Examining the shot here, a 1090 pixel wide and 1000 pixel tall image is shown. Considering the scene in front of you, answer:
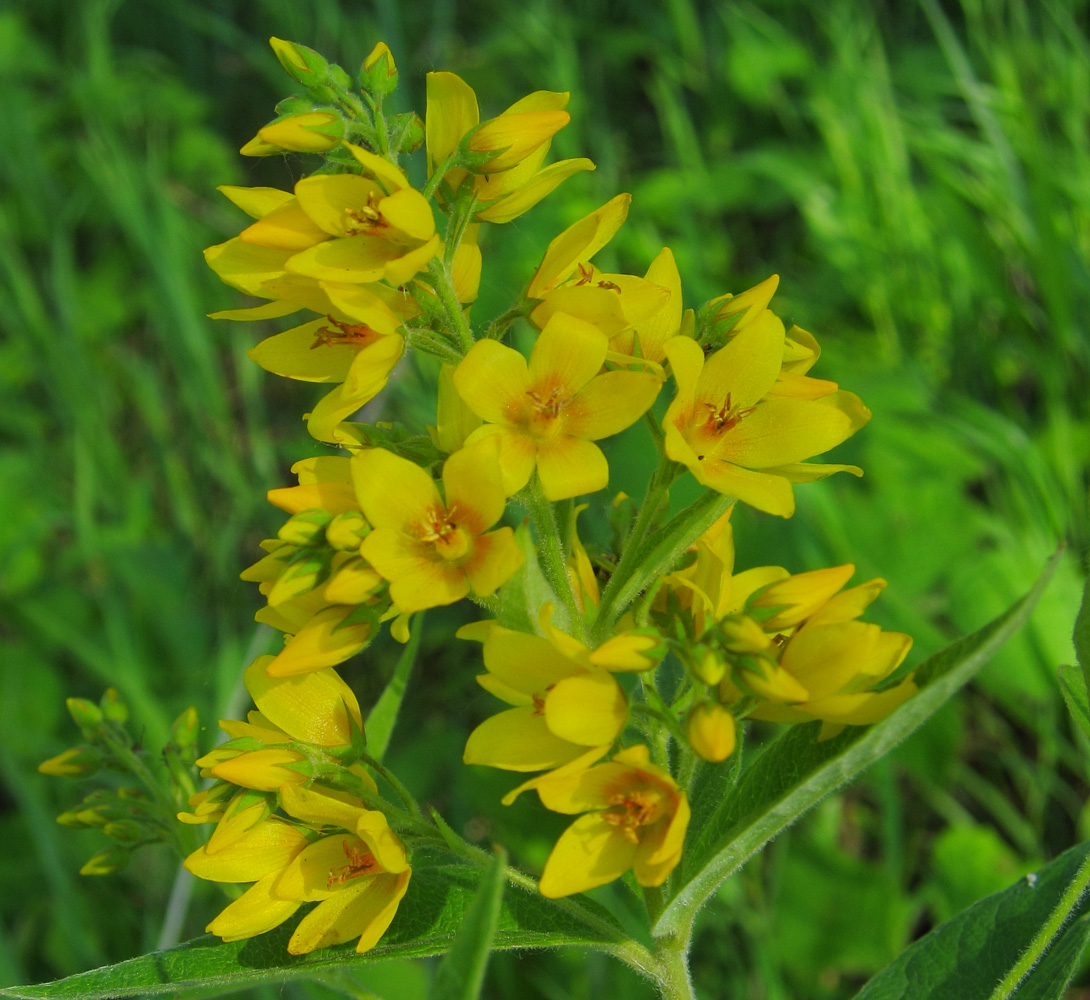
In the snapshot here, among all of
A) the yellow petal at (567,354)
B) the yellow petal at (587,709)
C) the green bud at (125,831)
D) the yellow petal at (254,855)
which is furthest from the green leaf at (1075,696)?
the green bud at (125,831)

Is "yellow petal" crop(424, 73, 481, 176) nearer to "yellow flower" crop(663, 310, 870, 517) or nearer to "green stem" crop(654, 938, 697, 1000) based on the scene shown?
"yellow flower" crop(663, 310, 870, 517)

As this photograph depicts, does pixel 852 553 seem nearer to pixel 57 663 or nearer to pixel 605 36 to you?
pixel 57 663

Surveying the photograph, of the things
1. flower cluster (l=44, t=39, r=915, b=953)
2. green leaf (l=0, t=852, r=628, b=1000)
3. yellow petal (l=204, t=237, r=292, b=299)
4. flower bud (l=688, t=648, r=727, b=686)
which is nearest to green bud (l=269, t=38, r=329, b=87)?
flower cluster (l=44, t=39, r=915, b=953)

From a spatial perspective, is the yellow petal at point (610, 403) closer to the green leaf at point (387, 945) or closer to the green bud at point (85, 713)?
the green leaf at point (387, 945)

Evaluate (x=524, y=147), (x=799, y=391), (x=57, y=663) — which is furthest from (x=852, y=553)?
(x=57, y=663)

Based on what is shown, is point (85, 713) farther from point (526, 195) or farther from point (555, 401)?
point (526, 195)

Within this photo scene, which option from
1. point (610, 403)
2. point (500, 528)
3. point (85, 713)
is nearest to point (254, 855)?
point (500, 528)
